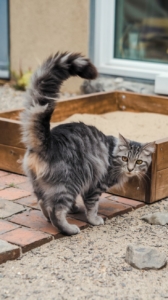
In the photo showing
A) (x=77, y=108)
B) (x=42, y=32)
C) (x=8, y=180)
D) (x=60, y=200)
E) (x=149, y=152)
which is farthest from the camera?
(x=42, y=32)

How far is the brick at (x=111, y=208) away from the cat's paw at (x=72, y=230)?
14.0 inches

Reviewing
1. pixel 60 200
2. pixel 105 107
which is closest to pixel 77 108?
pixel 105 107

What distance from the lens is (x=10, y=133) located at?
14.2ft

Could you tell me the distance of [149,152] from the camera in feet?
11.9

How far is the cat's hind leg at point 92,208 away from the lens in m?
3.48

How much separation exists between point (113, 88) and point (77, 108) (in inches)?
47.2

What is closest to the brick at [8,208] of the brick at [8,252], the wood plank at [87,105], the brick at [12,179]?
the brick at [12,179]

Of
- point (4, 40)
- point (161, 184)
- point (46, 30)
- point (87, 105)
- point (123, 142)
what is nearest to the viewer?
point (123, 142)

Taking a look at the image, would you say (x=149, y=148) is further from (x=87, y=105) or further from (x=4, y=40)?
(x=4, y=40)

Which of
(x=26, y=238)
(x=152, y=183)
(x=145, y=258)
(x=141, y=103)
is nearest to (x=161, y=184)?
(x=152, y=183)

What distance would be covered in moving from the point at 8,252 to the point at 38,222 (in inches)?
21.3

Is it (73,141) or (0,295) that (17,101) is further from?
(0,295)

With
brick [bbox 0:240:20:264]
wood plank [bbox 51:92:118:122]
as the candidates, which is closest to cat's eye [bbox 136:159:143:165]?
brick [bbox 0:240:20:264]

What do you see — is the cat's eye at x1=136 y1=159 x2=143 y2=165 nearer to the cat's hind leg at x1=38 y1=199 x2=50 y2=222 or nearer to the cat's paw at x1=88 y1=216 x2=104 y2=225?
the cat's paw at x1=88 y1=216 x2=104 y2=225
